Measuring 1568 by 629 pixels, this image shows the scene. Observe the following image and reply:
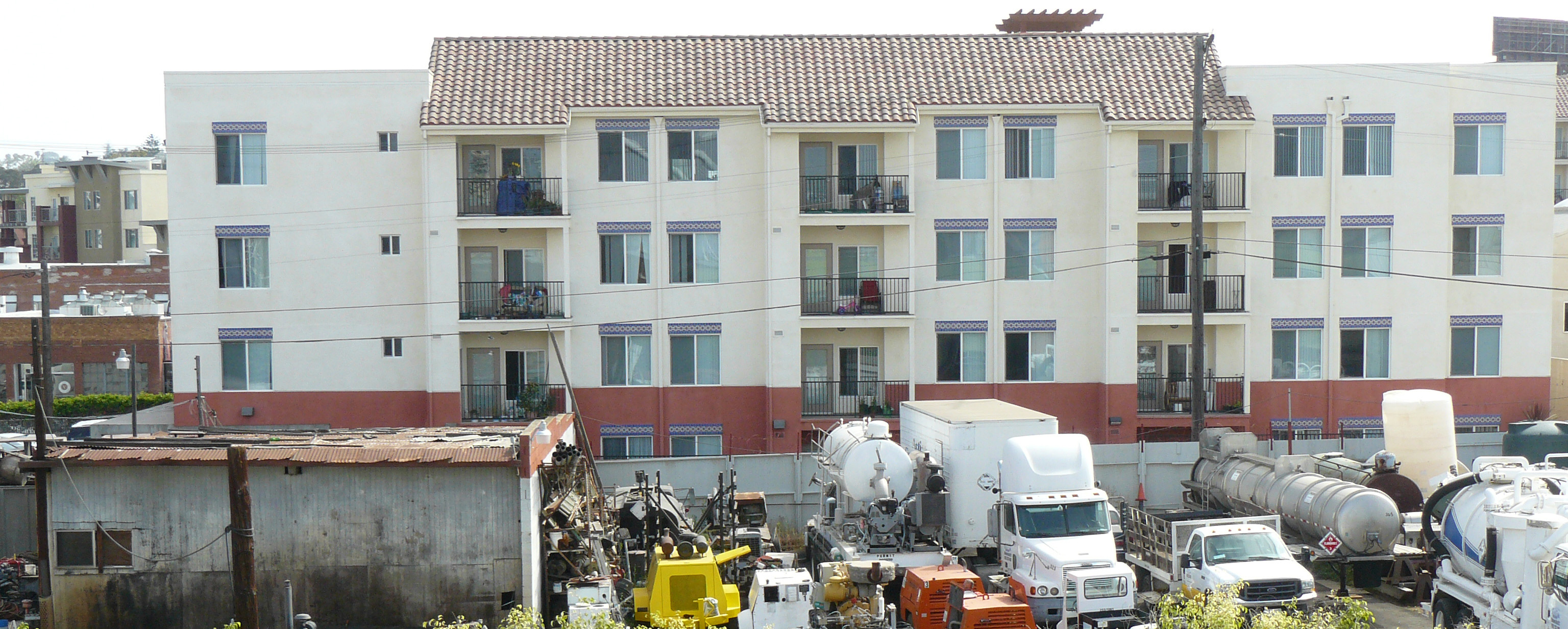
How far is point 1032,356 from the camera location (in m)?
37.1

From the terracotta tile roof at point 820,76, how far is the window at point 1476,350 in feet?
32.5

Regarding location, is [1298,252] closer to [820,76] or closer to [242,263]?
[820,76]

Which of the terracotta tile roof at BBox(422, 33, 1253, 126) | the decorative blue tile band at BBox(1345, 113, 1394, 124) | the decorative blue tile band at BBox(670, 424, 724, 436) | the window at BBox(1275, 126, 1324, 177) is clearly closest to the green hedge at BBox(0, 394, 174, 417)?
the terracotta tile roof at BBox(422, 33, 1253, 126)

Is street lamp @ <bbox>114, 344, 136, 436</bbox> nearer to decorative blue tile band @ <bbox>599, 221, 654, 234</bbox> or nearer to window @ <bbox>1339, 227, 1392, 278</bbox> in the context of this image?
decorative blue tile band @ <bbox>599, 221, 654, 234</bbox>

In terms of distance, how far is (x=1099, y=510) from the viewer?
71.4 ft

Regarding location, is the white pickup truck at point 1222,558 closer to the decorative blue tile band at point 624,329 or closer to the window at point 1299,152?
the decorative blue tile band at point 624,329

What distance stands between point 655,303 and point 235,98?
517 inches

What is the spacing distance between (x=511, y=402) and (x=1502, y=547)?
25636 millimetres

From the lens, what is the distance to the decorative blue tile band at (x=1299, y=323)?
3722cm

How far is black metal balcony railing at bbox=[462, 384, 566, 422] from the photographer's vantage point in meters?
36.0

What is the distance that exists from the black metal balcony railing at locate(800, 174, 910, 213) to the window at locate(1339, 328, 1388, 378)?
1415 centimetres

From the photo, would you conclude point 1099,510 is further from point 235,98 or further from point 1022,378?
point 235,98

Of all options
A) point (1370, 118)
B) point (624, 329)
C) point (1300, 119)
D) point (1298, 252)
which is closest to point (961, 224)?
point (1298, 252)

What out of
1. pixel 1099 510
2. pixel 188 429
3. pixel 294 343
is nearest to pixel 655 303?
pixel 294 343
